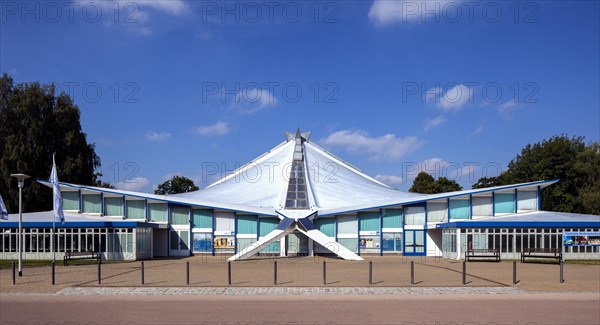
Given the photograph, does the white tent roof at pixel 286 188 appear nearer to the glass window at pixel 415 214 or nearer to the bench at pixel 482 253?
the glass window at pixel 415 214

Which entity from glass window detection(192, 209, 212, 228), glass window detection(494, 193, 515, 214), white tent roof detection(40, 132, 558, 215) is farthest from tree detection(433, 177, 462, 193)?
glass window detection(192, 209, 212, 228)

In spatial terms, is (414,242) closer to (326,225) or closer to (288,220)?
(326,225)

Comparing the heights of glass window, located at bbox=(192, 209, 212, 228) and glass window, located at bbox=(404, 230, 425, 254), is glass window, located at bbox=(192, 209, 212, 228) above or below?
above

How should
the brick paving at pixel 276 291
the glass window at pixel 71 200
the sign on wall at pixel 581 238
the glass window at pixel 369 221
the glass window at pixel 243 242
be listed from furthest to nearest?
the glass window at pixel 71 200 < the glass window at pixel 243 242 < the glass window at pixel 369 221 < the sign on wall at pixel 581 238 < the brick paving at pixel 276 291

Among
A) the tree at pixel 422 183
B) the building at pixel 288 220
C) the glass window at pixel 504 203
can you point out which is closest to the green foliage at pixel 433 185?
Result: the tree at pixel 422 183

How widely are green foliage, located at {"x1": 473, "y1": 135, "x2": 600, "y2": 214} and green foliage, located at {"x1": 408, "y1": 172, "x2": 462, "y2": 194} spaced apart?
45.0 ft

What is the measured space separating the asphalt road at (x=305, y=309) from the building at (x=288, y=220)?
24.0 metres

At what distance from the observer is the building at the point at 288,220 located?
40.4 metres

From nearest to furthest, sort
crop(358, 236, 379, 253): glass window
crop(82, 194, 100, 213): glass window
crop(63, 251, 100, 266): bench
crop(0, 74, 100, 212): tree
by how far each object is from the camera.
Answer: crop(63, 251, 100, 266): bench, crop(358, 236, 379, 253): glass window, crop(82, 194, 100, 213): glass window, crop(0, 74, 100, 212): tree

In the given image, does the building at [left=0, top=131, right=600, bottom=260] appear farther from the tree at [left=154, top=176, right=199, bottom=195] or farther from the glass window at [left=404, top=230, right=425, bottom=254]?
the tree at [left=154, top=176, right=199, bottom=195]

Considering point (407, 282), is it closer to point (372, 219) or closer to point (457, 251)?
point (457, 251)

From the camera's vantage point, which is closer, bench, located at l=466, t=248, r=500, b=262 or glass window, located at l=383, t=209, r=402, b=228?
bench, located at l=466, t=248, r=500, b=262

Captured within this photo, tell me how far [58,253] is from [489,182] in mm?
58693

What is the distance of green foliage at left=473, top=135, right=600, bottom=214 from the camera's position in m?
59.7
